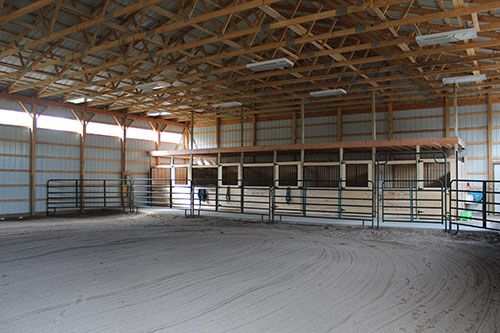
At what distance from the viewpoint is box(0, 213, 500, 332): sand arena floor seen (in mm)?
3342

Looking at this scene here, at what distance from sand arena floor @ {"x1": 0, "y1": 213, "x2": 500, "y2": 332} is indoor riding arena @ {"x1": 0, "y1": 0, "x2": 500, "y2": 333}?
29 mm

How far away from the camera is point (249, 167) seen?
1605 centimetres

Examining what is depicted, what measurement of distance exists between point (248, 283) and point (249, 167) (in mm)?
11565

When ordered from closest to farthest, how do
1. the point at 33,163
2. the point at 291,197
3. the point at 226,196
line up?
the point at 291,197, the point at 33,163, the point at 226,196

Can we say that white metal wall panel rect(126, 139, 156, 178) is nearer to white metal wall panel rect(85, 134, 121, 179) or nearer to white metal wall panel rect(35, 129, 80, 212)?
white metal wall panel rect(85, 134, 121, 179)

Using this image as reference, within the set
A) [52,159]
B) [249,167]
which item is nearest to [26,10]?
[52,159]

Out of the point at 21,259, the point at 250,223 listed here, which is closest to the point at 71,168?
the point at 250,223

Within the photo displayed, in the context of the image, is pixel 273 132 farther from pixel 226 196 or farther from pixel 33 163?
pixel 33 163

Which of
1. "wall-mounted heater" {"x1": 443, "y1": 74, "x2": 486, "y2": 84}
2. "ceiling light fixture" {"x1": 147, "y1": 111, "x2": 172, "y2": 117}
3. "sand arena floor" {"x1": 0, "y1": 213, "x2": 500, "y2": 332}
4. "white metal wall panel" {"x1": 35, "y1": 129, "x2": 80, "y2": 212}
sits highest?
"ceiling light fixture" {"x1": 147, "y1": 111, "x2": 172, "y2": 117}

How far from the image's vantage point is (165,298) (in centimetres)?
395

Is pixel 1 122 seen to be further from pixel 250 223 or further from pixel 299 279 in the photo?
pixel 299 279

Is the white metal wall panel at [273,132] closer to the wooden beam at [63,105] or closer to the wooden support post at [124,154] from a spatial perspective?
the wooden beam at [63,105]

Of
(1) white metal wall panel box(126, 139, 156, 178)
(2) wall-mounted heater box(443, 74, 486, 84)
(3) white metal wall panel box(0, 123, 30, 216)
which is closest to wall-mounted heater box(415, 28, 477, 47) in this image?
(2) wall-mounted heater box(443, 74, 486, 84)

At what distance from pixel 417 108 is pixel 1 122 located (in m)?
15.3
